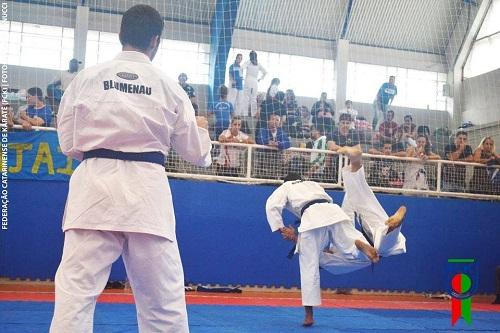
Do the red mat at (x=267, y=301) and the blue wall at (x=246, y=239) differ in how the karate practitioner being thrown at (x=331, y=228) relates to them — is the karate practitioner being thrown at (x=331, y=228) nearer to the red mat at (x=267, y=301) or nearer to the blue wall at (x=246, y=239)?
the red mat at (x=267, y=301)

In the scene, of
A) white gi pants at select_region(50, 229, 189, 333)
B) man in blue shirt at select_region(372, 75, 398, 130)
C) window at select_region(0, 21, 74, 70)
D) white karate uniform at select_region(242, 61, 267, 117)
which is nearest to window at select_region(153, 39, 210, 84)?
white karate uniform at select_region(242, 61, 267, 117)

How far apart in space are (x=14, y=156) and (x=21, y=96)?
94.5 inches

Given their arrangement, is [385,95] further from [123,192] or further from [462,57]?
[123,192]

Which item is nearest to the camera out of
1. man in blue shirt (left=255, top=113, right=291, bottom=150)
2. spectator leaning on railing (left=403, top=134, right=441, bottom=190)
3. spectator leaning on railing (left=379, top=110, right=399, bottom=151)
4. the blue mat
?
the blue mat

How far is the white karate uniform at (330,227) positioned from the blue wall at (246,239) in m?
2.75

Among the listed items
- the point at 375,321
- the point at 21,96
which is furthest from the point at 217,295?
the point at 21,96

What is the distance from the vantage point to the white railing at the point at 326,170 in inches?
363

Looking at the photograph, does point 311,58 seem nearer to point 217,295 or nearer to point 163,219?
point 217,295

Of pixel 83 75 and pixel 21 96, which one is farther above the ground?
pixel 21 96

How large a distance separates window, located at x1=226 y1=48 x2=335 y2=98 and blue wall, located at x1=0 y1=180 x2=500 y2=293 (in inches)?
308

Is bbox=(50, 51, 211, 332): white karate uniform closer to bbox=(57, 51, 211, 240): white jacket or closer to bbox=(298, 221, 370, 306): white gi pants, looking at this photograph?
bbox=(57, 51, 211, 240): white jacket

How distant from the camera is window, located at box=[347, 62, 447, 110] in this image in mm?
18750

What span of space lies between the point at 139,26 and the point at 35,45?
1427 centimetres

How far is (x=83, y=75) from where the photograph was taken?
110 inches
